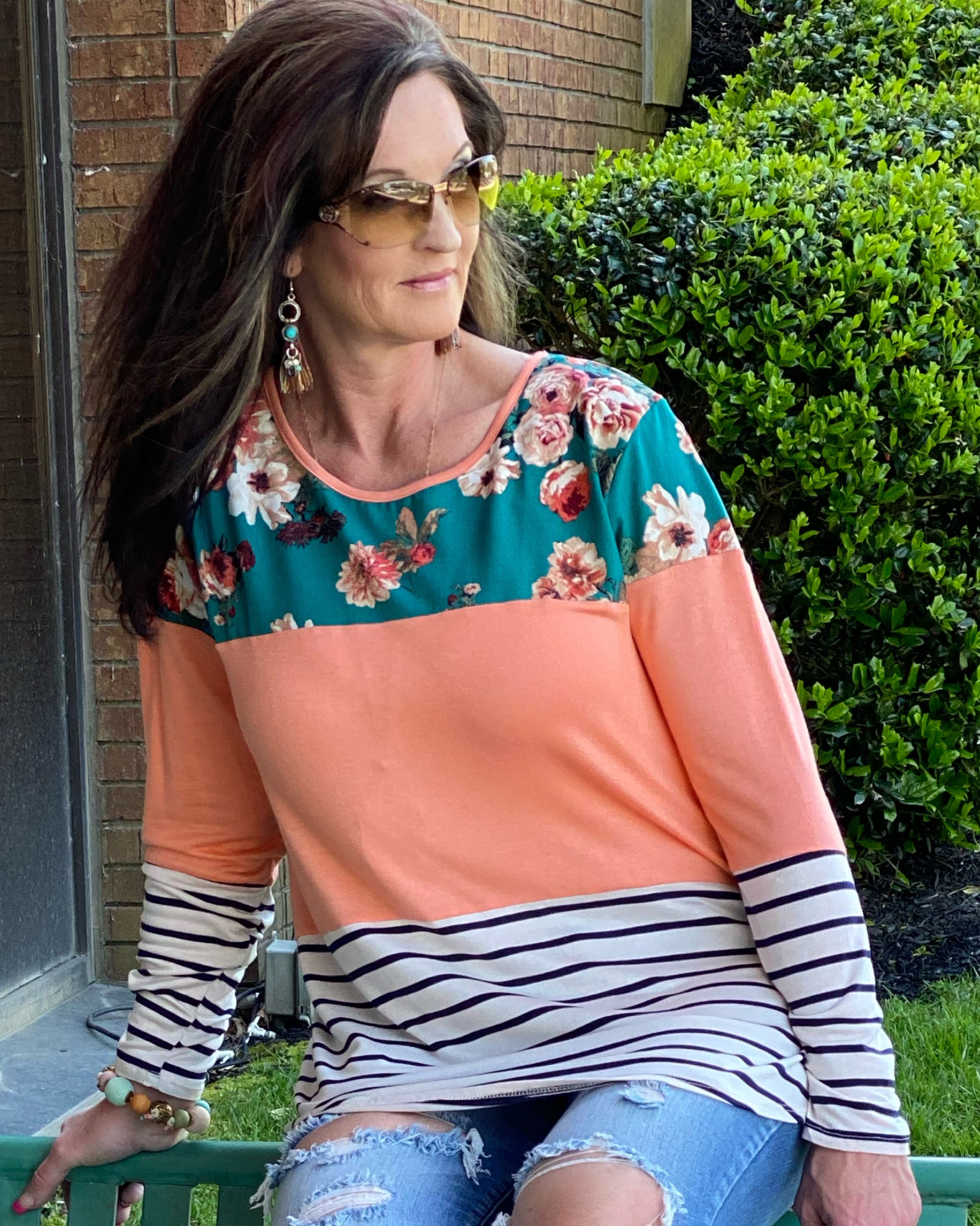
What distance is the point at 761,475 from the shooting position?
170 inches

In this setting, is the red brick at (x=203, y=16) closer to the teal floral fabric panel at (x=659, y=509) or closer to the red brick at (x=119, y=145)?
the red brick at (x=119, y=145)

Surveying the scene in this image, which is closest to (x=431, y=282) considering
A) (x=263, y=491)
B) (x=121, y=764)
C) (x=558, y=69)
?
(x=263, y=491)

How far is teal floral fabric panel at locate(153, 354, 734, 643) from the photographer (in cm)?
189

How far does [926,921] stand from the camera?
4629 millimetres

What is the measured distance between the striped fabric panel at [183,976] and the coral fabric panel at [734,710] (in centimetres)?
66

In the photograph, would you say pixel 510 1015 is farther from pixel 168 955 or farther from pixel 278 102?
pixel 278 102

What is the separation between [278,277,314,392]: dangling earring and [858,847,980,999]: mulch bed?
2.72m

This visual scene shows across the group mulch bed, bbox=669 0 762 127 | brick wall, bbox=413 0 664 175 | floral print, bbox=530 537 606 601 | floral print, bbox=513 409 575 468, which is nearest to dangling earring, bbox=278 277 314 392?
floral print, bbox=513 409 575 468

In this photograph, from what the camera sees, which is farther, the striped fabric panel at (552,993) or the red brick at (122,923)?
the red brick at (122,923)

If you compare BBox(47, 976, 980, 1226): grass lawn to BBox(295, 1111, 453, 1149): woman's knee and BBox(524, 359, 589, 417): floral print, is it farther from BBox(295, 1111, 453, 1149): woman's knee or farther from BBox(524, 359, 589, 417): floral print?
BBox(524, 359, 589, 417): floral print

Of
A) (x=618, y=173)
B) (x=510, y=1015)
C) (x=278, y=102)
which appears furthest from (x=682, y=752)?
(x=618, y=173)

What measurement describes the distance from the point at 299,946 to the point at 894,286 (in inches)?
117

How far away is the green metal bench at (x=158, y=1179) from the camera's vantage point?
6.54ft

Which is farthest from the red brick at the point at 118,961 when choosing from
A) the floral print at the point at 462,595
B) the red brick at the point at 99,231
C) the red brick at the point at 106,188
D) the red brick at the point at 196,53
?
the floral print at the point at 462,595
